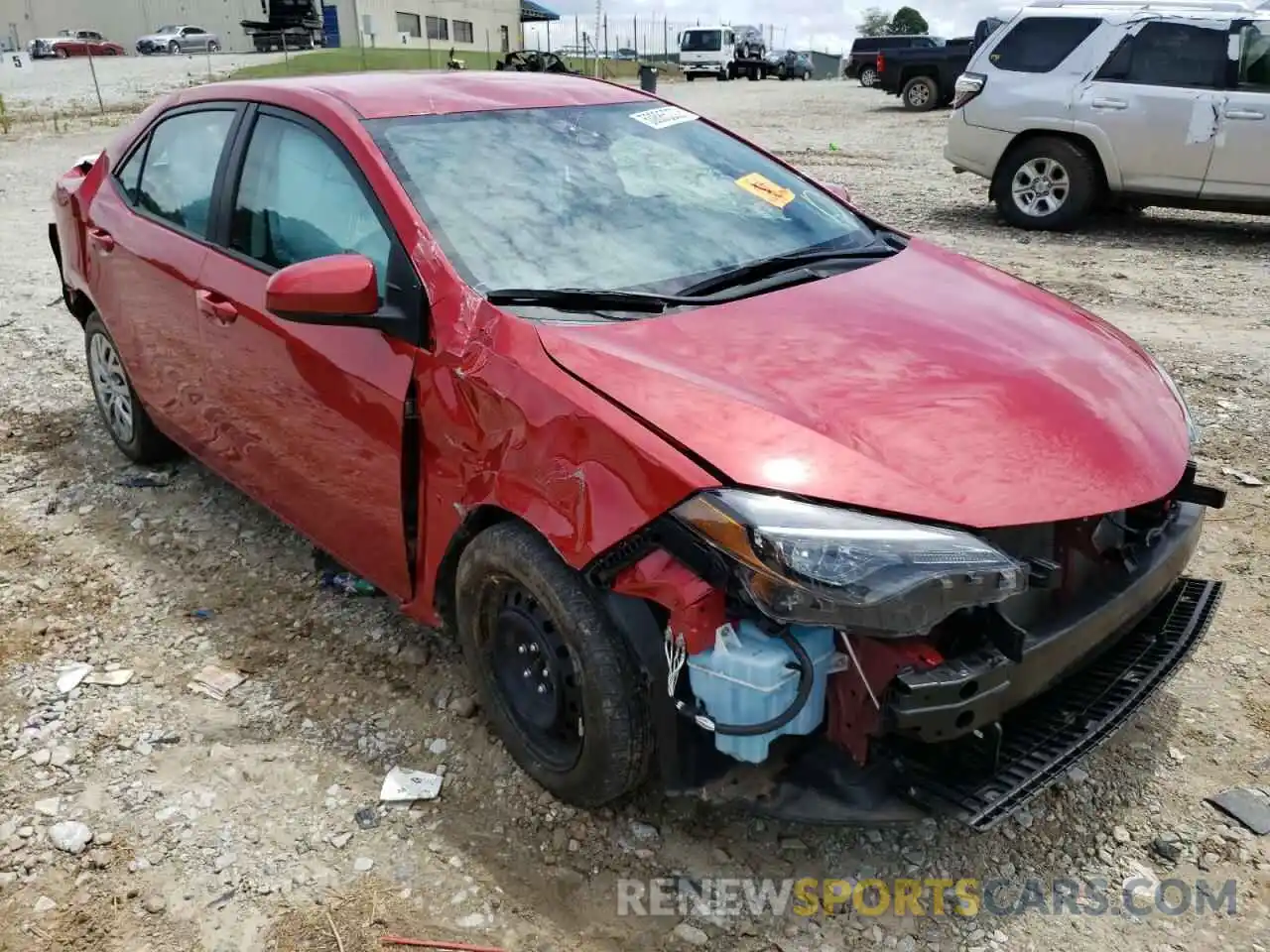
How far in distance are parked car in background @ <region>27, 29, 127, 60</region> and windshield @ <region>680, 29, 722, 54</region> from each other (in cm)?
2437

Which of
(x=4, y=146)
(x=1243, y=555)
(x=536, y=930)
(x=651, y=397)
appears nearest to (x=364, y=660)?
(x=536, y=930)

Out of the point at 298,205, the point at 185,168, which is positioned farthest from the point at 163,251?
the point at 298,205

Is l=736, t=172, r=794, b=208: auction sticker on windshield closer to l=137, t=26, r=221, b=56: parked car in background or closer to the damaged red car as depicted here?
the damaged red car

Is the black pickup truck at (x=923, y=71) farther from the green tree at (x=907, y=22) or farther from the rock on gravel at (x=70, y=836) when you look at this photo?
the green tree at (x=907, y=22)

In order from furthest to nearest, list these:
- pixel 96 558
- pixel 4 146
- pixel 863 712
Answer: pixel 4 146
pixel 96 558
pixel 863 712

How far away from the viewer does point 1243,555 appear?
3.73 m

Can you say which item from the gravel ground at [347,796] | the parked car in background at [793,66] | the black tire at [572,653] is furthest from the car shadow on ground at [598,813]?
the parked car in background at [793,66]

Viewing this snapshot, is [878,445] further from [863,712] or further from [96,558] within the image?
[96,558]

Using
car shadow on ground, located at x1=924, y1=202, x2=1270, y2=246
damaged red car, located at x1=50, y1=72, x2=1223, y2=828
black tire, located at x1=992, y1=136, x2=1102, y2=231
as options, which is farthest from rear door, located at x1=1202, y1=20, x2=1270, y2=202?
damaged red car, located at x1=50, y1=72, x2=1223, y2=828

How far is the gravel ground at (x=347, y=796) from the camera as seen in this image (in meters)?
2.31

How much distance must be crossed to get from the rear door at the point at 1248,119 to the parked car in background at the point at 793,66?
33.7m

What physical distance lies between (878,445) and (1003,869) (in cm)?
106

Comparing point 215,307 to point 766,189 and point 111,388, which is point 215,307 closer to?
point 111,388

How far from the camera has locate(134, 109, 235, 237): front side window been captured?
358 centimetres
